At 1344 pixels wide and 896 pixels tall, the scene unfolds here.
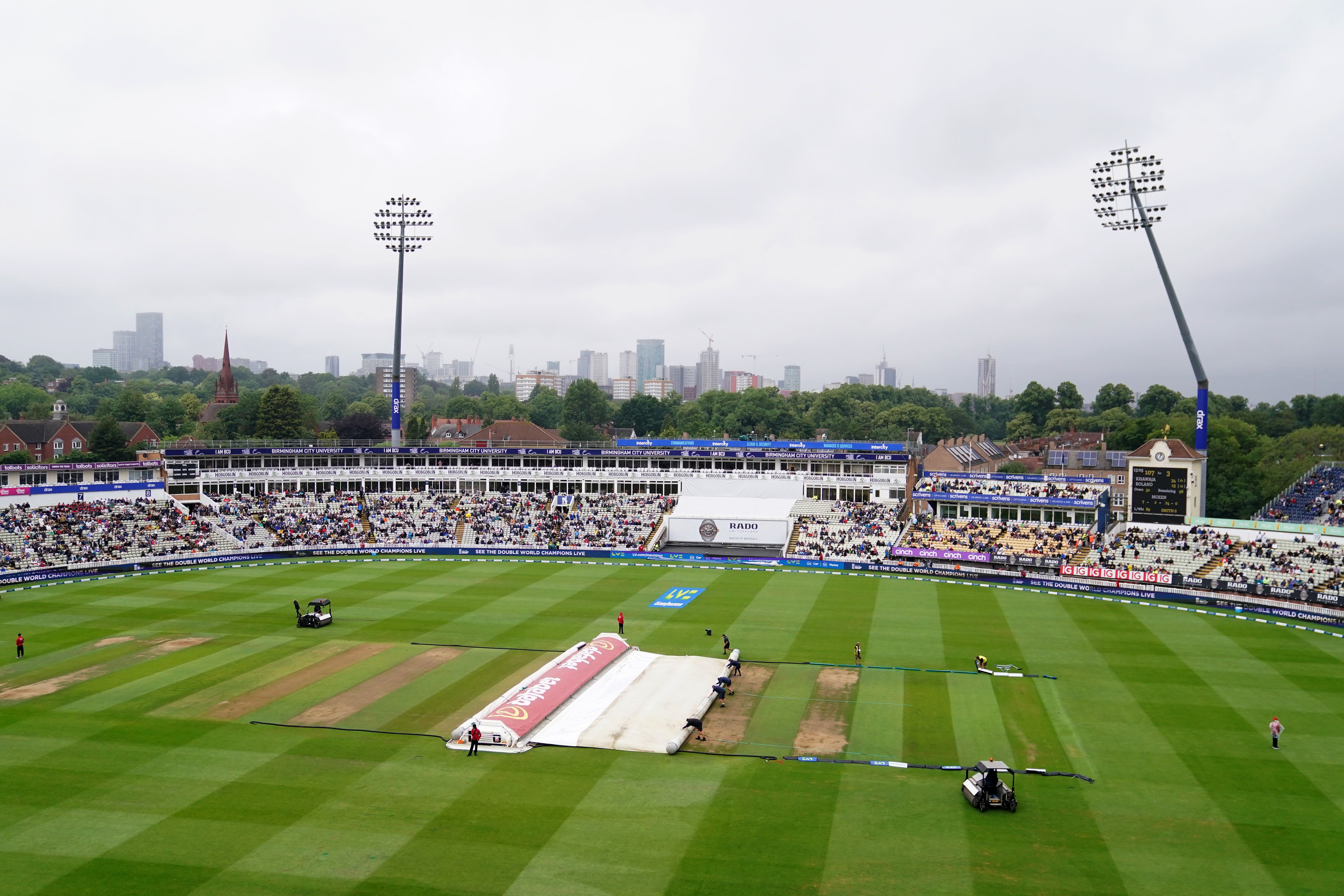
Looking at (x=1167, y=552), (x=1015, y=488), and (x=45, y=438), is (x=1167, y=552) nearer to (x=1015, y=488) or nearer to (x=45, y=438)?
(x=1015, y=488)

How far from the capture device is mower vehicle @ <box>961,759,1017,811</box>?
21312 millimetres

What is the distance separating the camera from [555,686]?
94.3ft

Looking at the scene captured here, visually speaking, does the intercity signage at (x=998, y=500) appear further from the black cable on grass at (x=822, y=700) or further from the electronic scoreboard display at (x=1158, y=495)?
the black cable on grass at (x=822, y=700)

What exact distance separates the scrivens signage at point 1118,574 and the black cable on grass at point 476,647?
32919mm

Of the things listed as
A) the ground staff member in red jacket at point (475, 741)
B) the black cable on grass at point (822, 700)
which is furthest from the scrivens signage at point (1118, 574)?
the ground staff member in red jacket at point (475, 741)

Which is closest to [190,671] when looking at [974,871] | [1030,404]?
[974,871]

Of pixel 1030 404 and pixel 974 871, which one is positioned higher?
pixel 1030 404

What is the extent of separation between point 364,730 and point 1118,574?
42.5 meters

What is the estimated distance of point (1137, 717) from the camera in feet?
92.7

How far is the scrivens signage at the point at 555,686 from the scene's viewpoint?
2628 centimetres

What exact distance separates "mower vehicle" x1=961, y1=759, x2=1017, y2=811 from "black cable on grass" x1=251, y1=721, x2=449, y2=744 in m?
14.3

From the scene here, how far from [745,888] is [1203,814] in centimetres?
1170

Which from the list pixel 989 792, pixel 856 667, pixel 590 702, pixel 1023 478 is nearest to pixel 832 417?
pixel 1023 478

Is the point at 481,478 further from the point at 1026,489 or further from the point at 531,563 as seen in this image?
the point at 1026,489
